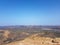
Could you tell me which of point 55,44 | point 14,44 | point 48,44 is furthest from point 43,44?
point 14,44

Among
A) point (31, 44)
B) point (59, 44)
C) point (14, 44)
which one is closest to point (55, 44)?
point (59, 44)

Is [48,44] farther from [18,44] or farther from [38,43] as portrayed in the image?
[18,44]

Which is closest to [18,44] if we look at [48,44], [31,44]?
[31,44]

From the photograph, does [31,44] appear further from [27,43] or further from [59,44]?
[59,44]

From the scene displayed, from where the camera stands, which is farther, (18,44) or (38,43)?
(38,43)

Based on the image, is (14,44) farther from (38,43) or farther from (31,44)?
(38,43)

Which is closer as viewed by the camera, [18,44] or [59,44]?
[18,44]

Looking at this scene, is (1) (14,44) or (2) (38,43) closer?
(1) (14,44)
